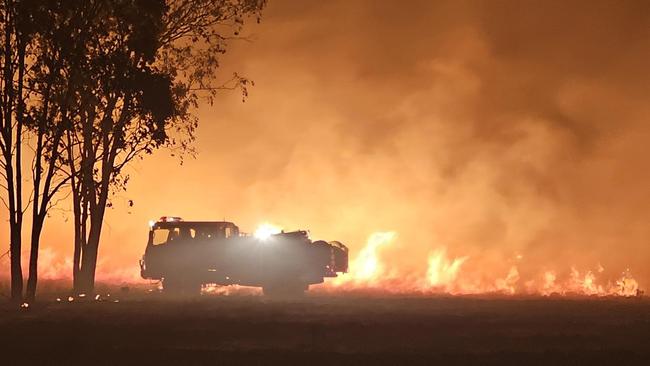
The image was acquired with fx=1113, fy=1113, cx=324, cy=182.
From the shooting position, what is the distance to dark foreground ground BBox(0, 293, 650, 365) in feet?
56.1

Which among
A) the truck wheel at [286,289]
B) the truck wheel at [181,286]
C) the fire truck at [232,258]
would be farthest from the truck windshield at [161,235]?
the truck wheel at [286,289]

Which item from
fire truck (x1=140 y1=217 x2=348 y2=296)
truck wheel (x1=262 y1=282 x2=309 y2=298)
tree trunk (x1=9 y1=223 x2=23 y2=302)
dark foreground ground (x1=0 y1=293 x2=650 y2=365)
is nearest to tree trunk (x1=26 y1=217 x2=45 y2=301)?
tree trunk (x1=9 y1=223 x2=23 y2=302)

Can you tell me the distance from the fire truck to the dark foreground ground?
34.3ft

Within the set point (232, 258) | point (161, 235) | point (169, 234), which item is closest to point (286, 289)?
point (232, 258)

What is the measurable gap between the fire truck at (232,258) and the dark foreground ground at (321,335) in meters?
10.5

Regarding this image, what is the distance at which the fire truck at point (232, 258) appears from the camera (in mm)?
42625

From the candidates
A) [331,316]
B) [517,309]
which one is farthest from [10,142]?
[517,309]

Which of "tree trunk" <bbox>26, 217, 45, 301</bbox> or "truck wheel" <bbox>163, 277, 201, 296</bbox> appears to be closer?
"tree trunk" <bbox>26, 217, 45, 301</bbox>

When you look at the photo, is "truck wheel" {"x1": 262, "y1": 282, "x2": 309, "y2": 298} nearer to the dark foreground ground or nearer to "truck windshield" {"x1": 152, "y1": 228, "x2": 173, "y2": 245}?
"truck windshield" {"x1": 152, "y1": 228, "x2": 173, "y2": 245}

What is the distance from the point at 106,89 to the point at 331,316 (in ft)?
47.3

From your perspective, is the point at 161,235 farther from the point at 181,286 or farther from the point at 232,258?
the point at 232,258

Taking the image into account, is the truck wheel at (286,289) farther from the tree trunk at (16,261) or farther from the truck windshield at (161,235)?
the tree trunk at (16,261)

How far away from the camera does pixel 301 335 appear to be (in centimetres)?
2131

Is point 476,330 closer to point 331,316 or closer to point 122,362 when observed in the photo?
point 331,316
